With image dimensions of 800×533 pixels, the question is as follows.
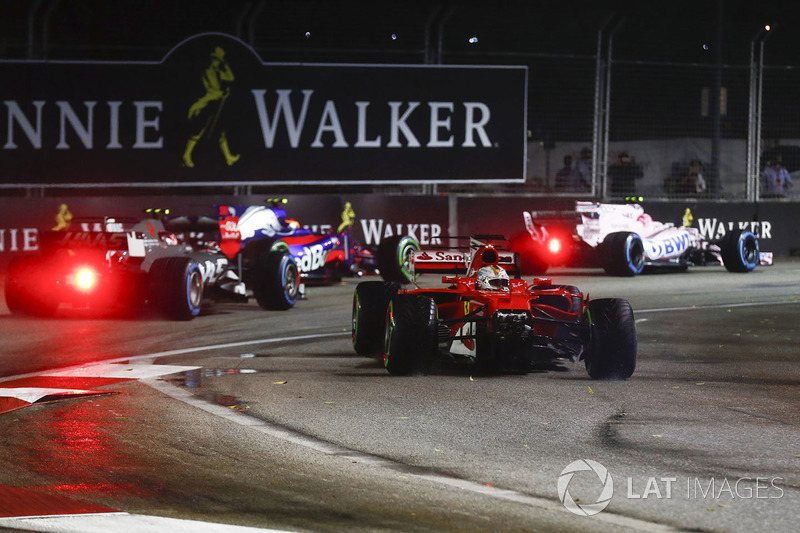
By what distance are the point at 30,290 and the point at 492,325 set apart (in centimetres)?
739

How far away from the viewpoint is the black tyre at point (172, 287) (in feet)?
43.4

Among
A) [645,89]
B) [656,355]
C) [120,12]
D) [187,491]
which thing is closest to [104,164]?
[120,12]

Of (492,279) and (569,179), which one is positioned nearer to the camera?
(492,279)

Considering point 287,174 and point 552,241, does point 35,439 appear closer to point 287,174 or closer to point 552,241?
point 552,241

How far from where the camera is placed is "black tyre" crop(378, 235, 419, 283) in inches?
710

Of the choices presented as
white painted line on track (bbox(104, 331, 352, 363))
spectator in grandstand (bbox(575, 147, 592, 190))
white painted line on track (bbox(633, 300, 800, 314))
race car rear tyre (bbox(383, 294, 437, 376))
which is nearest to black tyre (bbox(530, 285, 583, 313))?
race car rear tyre (bbox(383, 294, 437, 376))

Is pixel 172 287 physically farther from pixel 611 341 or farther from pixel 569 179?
pixel 569 179

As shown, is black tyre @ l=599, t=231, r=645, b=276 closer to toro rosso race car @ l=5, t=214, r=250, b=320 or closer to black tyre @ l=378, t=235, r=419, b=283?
black tyre @ l=378, t=235, r=419, b=283

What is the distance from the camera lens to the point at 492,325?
8609 millimetres

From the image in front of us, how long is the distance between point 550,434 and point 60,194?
17.7m

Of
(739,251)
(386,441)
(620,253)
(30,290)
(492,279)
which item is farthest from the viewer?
(739,251)

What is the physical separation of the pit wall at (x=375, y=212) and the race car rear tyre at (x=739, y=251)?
2.50 m

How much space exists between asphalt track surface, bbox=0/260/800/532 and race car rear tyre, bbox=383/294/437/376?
138 mm

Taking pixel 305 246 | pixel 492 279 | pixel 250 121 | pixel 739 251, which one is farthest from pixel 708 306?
pixel 250 121
